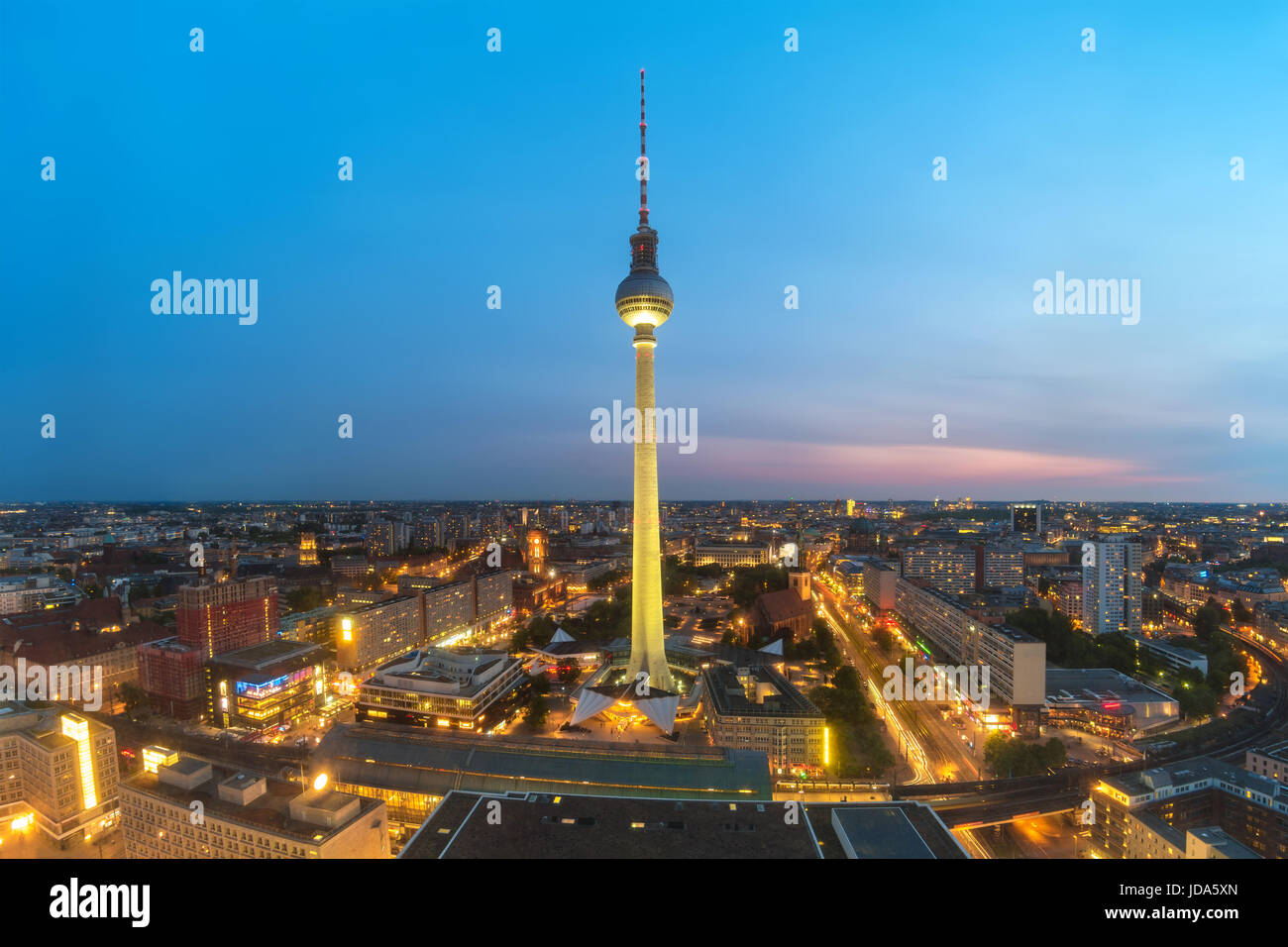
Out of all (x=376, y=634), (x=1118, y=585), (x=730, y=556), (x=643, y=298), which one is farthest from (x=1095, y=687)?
(x=730, y=556)

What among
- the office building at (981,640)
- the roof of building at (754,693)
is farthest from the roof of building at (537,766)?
the office building at (981,640)

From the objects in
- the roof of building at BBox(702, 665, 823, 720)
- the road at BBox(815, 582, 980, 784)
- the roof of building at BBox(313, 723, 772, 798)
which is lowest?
the road at BBox(815, 582, 980, 784)

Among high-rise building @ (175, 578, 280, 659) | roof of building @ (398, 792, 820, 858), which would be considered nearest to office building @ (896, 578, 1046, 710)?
roof of building @ (398, 792, 820, 858)

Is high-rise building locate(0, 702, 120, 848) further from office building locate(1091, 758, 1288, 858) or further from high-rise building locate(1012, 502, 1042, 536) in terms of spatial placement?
high-rise building locate(1012, 502, 1042, 536)

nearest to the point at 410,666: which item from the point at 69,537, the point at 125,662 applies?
the point at 125,662
